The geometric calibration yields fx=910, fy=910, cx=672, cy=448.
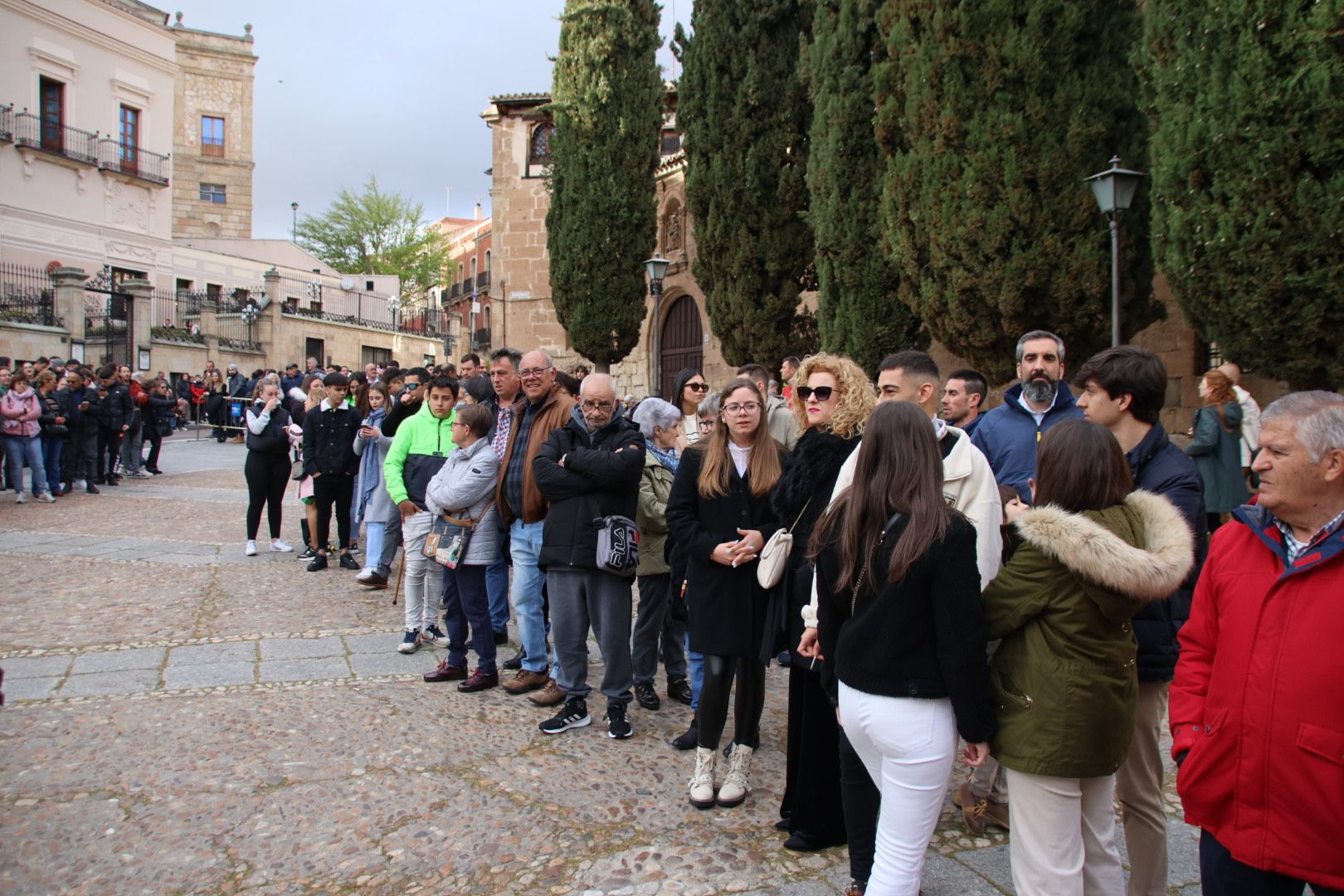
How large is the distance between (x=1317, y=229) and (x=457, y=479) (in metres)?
7.03

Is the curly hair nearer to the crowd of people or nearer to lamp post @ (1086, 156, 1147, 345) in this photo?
the crowd of people

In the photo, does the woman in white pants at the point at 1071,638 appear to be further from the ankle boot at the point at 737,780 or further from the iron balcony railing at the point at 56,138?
the iron balcony railing at the point at 56,138

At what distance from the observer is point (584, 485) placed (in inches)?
187

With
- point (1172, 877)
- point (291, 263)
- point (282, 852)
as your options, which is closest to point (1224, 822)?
point (1172, 877)

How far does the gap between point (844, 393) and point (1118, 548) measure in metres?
1.37

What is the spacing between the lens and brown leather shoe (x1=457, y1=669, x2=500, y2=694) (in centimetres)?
543

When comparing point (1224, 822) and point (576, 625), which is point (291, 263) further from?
point (1224, 822)

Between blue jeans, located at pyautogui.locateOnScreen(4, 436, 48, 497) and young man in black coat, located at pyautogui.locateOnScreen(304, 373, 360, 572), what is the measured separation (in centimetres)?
643

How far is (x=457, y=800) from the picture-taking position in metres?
3.94

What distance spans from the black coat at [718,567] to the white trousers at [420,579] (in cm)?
262

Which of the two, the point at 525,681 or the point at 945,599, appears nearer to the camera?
the point at 945,599

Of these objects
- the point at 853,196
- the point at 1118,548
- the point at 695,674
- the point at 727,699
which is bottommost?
the point at 695,674

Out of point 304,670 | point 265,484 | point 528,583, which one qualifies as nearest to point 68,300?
point 265,484

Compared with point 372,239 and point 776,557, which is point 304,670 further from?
point 372,239
